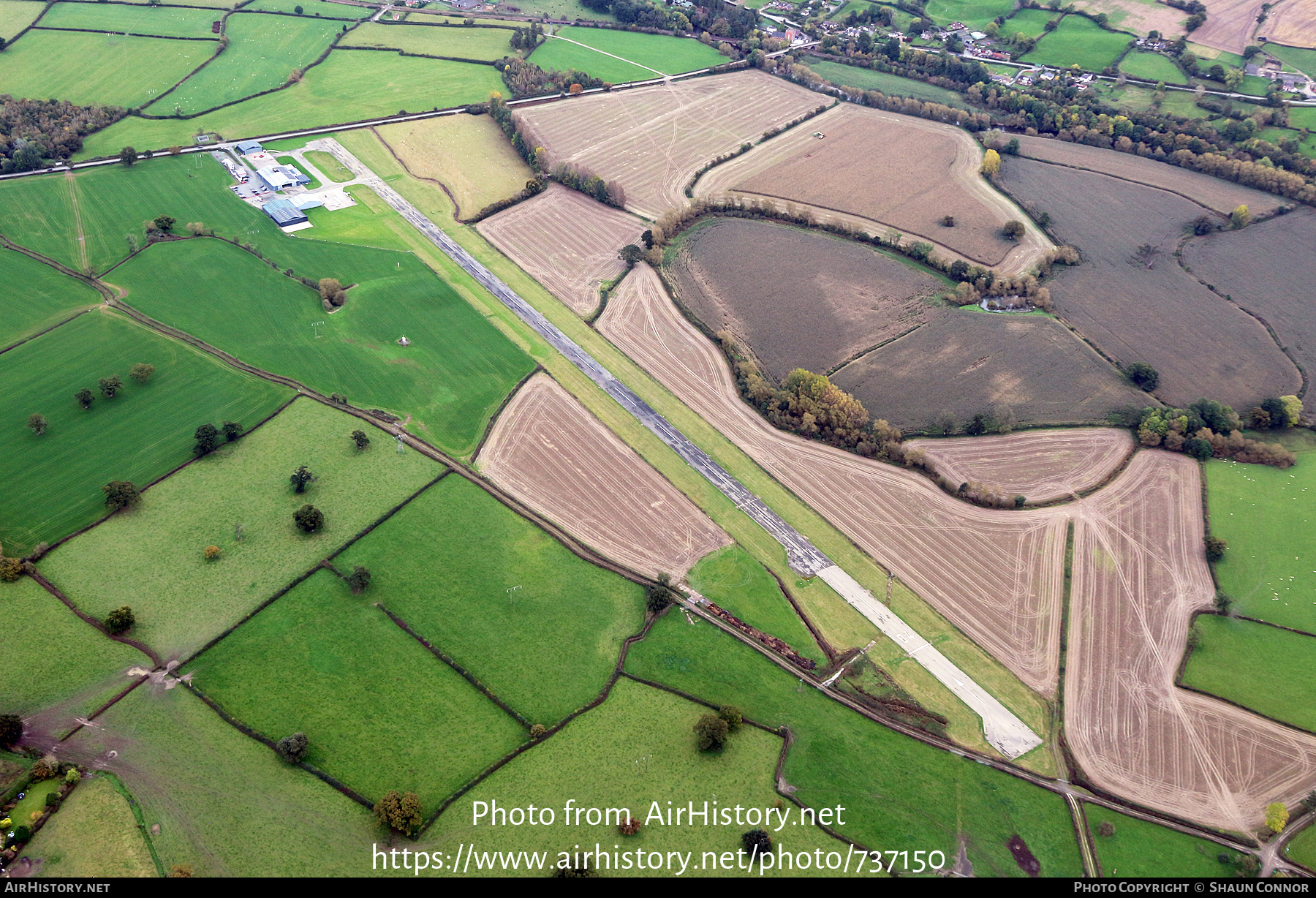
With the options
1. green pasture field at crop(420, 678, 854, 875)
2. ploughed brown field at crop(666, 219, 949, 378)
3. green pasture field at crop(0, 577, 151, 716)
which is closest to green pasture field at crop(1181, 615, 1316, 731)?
green pasture field at crop(420, 678, 854, 875)

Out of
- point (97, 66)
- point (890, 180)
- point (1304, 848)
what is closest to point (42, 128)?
point (97, 66)

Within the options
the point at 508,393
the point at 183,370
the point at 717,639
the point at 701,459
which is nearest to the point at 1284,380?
the point at 701,459

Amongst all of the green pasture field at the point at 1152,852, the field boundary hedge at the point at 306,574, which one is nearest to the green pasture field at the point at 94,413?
the field boundary hedge at the point at 306,574

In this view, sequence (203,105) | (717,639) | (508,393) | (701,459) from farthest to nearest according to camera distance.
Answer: (203,105)
(508,393)
(701,459)
(717,639)

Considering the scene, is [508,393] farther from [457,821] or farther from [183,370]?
[457,821]

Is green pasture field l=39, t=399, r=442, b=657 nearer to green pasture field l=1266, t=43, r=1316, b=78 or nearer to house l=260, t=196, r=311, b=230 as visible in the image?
house l=260, t=196, r=311, b=230

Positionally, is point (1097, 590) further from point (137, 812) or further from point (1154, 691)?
point (137, 812)
